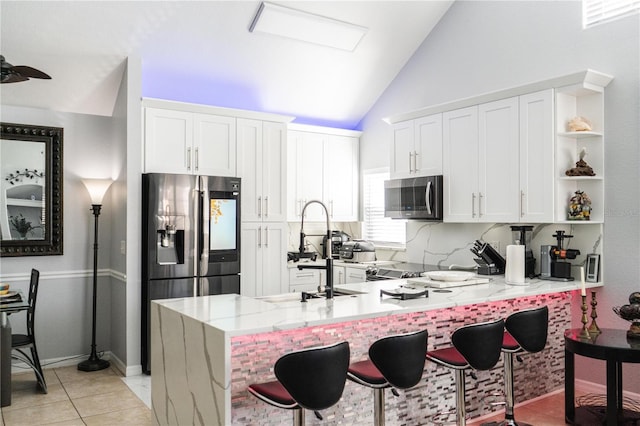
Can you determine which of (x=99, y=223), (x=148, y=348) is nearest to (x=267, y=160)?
(x=99, y=223)

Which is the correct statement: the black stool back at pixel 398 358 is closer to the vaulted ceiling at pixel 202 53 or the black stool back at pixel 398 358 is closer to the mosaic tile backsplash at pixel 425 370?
the mosaic tile backsplash at pixel 425 370

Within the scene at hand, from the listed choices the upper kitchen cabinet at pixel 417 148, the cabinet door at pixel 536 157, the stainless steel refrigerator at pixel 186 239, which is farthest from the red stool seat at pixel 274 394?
the upper kitchen cabinet at pixel 417 148

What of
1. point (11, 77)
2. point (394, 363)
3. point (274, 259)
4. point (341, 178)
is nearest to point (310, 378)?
point (394, 363)

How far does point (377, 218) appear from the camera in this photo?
259 inches

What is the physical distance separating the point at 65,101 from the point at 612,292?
17.0ft

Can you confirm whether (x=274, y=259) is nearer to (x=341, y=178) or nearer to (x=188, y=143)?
(x=188, y=143)

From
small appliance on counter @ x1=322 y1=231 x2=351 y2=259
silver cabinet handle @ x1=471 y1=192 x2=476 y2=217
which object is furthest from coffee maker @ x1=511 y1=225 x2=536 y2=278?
small appliance on counter @ x1=322 y1=231 x2=351 y2=259

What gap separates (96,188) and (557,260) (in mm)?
4274

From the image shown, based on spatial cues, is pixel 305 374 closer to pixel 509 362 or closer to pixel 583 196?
pixel 509 362

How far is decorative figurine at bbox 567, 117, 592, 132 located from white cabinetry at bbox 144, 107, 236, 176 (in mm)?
3102

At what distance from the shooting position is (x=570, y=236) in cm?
418

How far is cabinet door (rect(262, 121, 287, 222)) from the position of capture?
546cm

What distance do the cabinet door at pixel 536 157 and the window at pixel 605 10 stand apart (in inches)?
28.9

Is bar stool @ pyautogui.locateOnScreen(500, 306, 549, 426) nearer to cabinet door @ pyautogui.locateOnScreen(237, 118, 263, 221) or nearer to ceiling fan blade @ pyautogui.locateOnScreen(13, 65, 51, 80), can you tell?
cabinet door @ pyautogui.locateOnScreen(237, 118, 263, 221)
